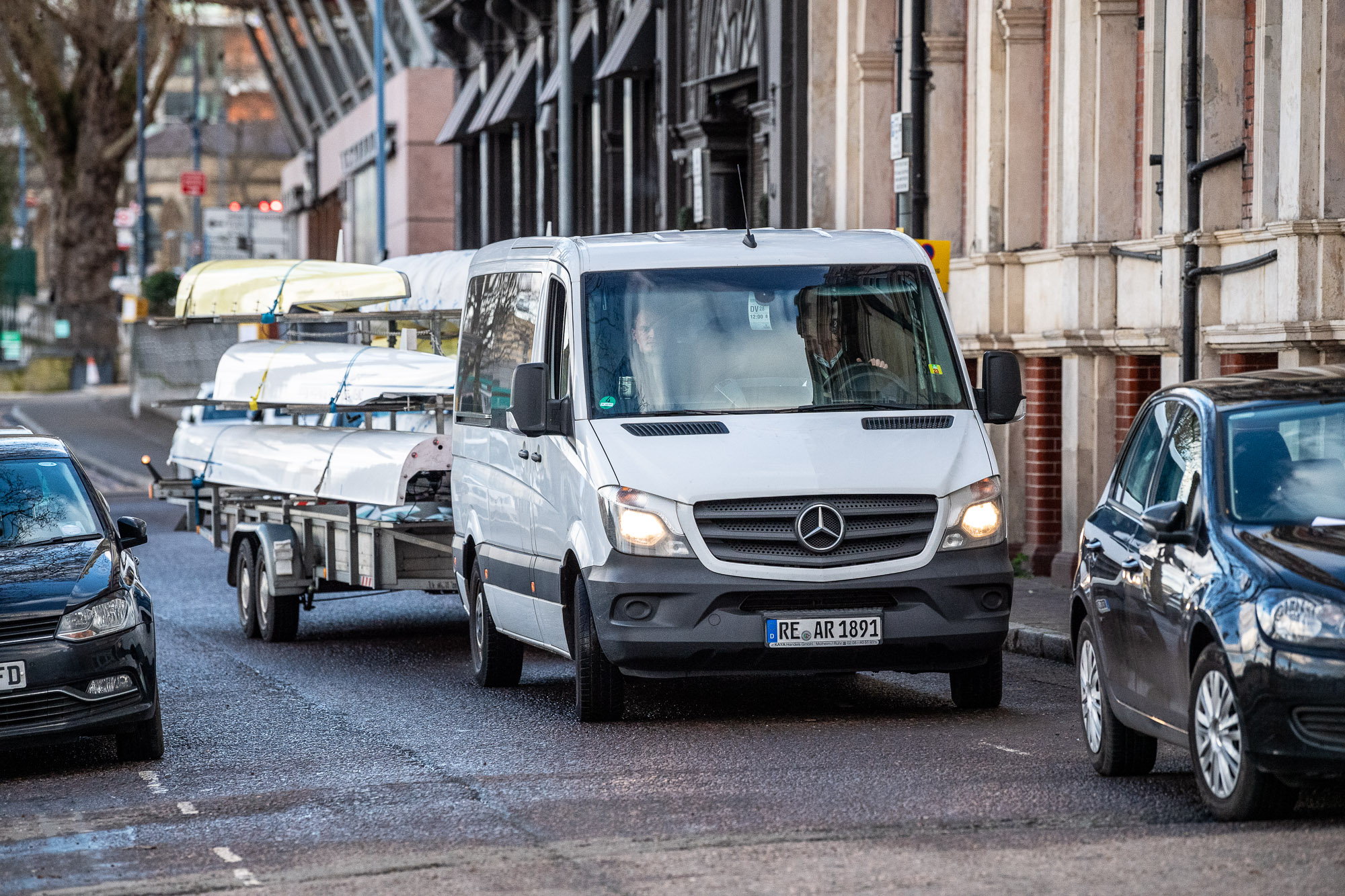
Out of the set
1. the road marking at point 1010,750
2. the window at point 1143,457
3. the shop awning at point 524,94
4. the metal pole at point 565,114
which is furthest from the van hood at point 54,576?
the shop awning at point 524,94

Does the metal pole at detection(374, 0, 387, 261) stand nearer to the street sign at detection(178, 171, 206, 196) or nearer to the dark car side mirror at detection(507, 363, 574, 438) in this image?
the street sign at detection(178, 171, 206, 196)

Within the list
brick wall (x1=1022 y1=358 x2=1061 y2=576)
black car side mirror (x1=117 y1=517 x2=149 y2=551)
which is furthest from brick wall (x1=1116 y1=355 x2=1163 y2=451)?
black car side mirror (x1=117 y1=517 x2=149 y2=551)

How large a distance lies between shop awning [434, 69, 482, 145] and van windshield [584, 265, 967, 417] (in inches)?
1333

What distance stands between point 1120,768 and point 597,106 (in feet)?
92.3

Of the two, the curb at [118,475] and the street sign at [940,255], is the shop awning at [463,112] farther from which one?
the street sign at [940,255]

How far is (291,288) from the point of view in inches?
647

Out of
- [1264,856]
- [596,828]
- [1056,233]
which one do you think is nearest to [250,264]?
[1056,233]

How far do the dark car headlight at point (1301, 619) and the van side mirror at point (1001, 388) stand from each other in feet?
12.1

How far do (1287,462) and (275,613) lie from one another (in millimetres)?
8712

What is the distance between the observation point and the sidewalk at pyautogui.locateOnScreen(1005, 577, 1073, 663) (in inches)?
540

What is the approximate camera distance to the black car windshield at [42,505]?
10672 millimetres

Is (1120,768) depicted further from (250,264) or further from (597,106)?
(597,106)

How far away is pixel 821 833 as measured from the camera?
25.2 feet

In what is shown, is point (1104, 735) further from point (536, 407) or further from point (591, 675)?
point (536, 407)
